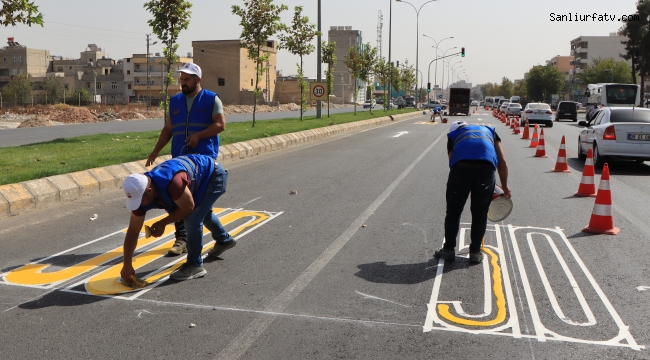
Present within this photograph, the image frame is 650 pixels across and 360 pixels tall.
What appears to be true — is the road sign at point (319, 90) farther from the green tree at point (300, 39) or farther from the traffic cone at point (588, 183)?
the traffic cone at point (588, 183)

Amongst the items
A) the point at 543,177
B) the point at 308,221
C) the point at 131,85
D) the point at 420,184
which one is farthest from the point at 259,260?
the point at 131,85

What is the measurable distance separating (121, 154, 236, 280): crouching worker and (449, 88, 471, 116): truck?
178 feet

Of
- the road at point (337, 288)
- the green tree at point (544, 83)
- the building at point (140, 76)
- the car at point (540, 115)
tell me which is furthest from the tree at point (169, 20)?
the green tree at point (544, 83)

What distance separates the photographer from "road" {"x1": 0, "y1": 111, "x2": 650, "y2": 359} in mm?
4371

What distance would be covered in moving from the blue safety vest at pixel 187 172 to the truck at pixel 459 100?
178ft

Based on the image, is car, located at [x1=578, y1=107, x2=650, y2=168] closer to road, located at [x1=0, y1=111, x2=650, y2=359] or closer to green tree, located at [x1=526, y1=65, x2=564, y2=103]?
road, located at [x1=0, y1=111, x2=650, y2=359]

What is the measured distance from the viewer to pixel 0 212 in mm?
8625

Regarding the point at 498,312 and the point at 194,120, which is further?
the point at 194,120

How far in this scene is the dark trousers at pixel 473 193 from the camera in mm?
6465

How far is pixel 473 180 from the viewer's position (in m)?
6.48

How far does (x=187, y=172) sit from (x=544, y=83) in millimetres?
125694

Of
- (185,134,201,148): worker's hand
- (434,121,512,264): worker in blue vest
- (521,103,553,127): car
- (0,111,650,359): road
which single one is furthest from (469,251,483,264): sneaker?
(521,103,553,127): car

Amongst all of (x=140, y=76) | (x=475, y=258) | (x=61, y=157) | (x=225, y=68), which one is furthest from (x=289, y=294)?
(x=140, y=76)

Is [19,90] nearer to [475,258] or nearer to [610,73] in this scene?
[475,258]
